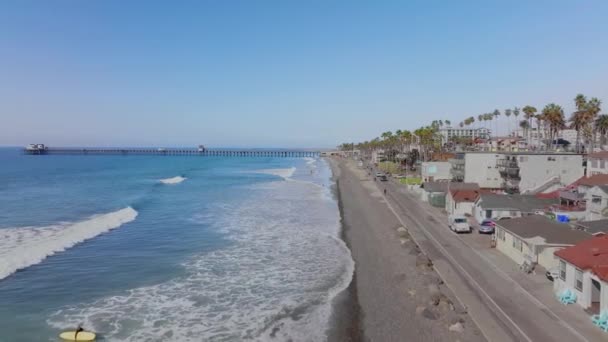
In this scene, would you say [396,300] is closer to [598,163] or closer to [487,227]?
[487,227]

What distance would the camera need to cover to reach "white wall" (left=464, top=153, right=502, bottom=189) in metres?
50.8

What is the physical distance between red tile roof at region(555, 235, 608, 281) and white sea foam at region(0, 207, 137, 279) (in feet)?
93.7

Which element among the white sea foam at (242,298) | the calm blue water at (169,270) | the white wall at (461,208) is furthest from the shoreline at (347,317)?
Answer: the white wall at (461,208)

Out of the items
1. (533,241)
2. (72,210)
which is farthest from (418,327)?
(72,210)

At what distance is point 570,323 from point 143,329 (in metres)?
16.5

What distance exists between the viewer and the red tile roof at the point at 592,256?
16.9 m

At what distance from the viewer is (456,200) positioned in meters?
39.6

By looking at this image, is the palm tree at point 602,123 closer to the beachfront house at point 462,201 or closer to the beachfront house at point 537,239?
the beachfront house at point 462,201

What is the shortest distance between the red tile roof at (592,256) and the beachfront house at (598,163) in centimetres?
2326

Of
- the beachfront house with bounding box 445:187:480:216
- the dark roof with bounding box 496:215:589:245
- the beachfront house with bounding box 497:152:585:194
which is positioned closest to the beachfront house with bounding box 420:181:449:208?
the beachfront house with bounding box 445:187:480:216

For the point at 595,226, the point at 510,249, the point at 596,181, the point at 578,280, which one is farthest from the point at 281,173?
the point at 578,280

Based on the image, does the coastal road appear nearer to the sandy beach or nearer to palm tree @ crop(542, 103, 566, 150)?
the sandy beach

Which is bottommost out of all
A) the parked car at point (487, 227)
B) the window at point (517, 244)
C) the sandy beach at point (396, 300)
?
the sandy beach at point (396, 300)

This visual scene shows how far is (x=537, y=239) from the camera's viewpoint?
2330 centimetres
